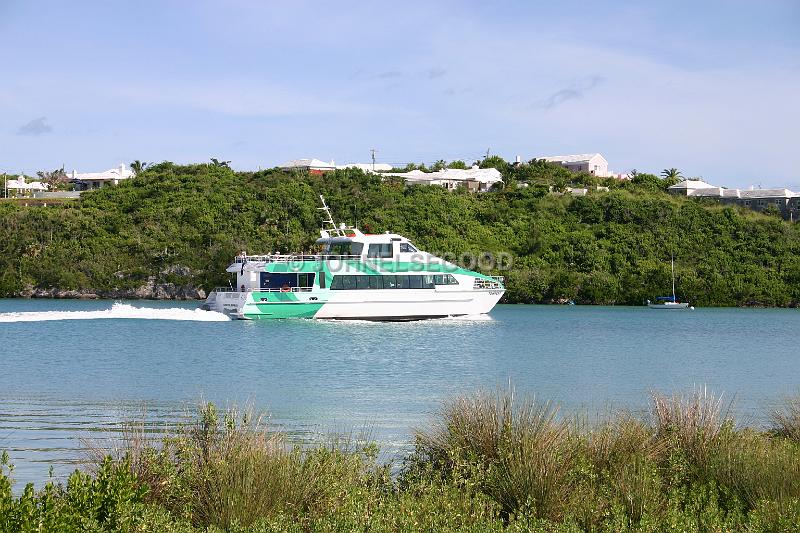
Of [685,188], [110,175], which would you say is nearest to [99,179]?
[110,175]

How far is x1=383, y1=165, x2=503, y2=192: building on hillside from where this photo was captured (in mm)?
81438

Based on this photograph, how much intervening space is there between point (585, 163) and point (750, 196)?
1772 cm

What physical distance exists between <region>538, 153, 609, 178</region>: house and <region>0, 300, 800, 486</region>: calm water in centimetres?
5460

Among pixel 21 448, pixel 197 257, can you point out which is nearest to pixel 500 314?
pixel 197 257

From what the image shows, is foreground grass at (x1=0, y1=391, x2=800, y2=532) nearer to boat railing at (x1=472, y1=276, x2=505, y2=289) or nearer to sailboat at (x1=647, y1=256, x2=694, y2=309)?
boat railing at (x1=472, y1=276, x2=505, y2=289)

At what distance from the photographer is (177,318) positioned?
122 feet

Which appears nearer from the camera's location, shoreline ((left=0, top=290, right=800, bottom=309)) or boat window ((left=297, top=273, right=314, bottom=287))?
boat window ((left=297, top=273, right=314, bottom=287))

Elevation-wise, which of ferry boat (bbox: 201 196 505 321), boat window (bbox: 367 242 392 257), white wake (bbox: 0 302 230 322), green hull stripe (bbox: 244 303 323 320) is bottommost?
white wake (bbox: 0 302 230 322)

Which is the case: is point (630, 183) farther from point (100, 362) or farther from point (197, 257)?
point (100, 362)

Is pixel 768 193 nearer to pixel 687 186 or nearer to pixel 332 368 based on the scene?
pixel 687 186

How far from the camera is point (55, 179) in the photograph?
Answer: 111250 mm

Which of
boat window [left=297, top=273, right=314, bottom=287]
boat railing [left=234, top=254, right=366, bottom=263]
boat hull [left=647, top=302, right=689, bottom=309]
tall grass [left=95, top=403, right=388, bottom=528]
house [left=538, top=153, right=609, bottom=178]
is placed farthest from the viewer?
house [left=538, top=153, right=609, bottom=178]

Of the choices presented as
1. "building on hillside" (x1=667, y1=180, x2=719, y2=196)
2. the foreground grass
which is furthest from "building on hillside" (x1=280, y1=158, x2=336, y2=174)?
the foreground grass

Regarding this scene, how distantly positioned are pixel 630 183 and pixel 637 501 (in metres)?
80.0
